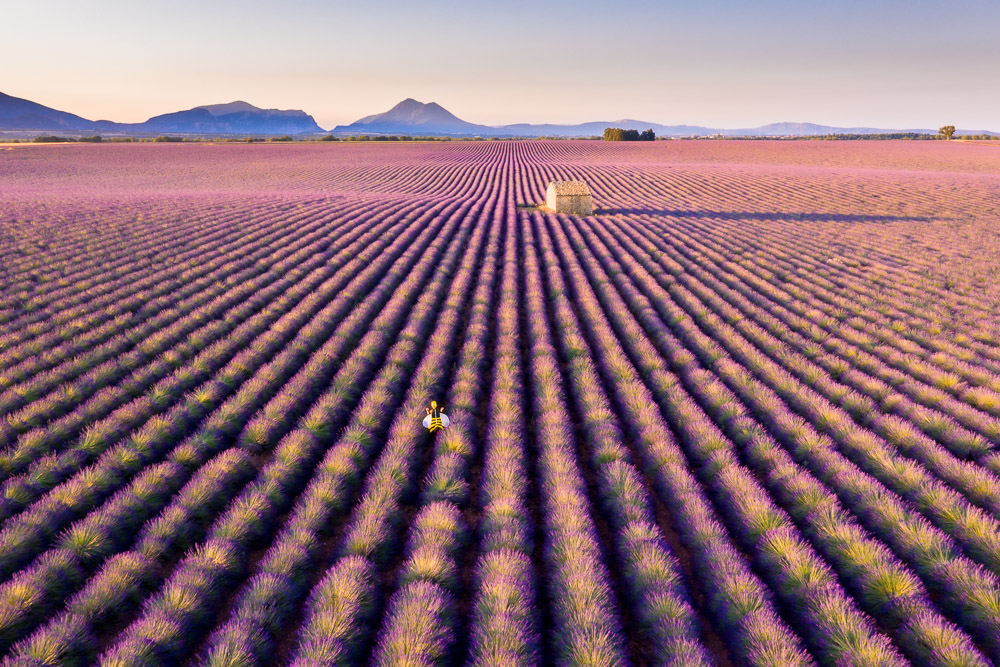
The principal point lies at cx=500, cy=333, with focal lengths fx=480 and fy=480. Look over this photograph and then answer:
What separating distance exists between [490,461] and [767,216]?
25.4 metres

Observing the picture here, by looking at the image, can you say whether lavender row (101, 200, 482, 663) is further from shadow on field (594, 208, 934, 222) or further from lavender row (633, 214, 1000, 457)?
shadow on field (594, 208, 934, 222)

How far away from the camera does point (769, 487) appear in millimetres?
5383

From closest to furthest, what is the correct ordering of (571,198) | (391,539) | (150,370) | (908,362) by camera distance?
(391,539), (150,370), (908,362), (571,198)

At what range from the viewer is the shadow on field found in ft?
79.8

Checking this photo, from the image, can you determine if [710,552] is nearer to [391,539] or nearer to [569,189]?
[391,539]

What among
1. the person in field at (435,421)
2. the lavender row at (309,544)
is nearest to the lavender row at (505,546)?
the person in field at (435,421)

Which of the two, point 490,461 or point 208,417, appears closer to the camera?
point 490,461

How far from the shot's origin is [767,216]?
2527 centimetres

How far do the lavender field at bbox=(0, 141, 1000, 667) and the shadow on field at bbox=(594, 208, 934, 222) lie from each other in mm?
10968

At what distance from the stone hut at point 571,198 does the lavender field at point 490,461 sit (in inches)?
468

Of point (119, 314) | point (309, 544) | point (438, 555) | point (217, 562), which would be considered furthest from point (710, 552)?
point (119, 314)

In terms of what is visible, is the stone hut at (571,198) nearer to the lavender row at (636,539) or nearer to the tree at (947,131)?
the lavender row at (636,539)

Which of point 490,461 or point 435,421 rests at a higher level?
point 435,421

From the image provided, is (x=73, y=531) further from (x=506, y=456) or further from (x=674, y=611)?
(x=674, y=611)
